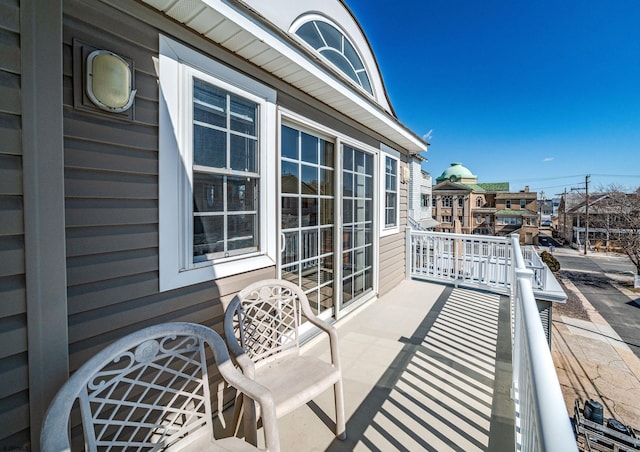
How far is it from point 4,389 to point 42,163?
878mm

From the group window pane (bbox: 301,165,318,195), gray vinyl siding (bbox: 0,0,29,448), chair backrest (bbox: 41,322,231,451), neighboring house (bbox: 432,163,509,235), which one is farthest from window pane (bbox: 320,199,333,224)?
neighboring house (bbox: 432,163,509,235)

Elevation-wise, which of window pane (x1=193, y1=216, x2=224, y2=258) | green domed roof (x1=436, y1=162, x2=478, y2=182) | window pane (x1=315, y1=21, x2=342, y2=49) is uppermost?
green domed roof (x1=436, y1=162, x2=478, y2=182)

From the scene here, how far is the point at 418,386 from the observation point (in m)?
2.20

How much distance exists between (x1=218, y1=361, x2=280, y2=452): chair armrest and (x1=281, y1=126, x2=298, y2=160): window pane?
1875 millimetres

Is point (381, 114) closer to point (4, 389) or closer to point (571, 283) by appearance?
point (4, 389)

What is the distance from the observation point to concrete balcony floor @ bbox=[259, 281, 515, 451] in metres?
1.71

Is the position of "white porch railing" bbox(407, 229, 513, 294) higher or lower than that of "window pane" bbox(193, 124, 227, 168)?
lower

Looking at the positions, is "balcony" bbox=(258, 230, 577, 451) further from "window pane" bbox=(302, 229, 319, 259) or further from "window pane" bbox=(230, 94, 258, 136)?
"window pane" bbox=(230, 94, 258, 136)

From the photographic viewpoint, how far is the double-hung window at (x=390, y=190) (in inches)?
171

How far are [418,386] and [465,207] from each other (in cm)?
3185

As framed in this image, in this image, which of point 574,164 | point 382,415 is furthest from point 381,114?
point 574,164

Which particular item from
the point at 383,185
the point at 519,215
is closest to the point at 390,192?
the point at 383,185

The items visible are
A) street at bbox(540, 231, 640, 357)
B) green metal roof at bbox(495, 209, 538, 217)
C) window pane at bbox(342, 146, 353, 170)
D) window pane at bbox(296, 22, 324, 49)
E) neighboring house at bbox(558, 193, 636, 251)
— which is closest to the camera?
window pane at bbox(296, 22, 324, 49)

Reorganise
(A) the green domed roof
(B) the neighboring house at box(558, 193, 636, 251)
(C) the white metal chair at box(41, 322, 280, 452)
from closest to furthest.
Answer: (C) the white metal chair at box(41, 322, 280, 452) → (B) the neighboring house at box(558, 193, 636, 251) → (A) the green domed roof
